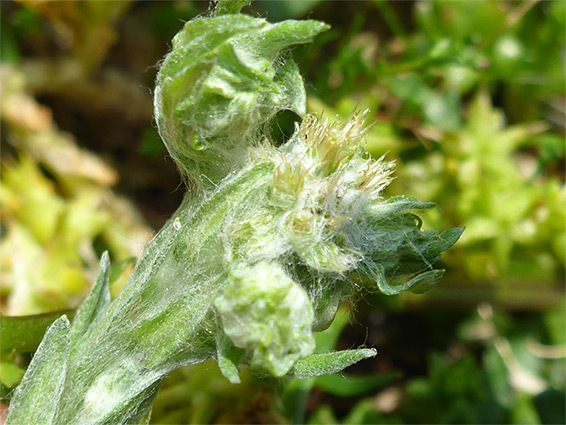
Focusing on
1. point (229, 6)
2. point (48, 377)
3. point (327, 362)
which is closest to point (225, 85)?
point (229, 6)

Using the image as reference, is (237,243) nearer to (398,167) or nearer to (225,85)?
(225,85)

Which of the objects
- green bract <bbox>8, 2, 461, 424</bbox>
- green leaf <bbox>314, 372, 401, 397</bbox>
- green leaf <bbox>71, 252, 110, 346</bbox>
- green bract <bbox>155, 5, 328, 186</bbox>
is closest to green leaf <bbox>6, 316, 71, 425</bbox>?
green bract <bbox>8, 2, 461, 424</bbox>

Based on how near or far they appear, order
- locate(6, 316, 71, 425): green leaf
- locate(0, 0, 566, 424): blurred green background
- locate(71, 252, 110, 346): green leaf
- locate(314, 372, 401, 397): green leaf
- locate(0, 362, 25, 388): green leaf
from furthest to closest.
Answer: locate(0, 0, 566, 424): blurred green background → locate(314, 372, 401, 397): green leaf → locate(0, 362, 25, 388): green leaf → locate(71, 252, 110, 346): green leaf → locate(6, 316, 71, 425): green leaf

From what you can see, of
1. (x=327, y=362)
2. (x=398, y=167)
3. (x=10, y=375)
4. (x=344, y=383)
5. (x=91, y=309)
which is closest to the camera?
(x=327, y=362)

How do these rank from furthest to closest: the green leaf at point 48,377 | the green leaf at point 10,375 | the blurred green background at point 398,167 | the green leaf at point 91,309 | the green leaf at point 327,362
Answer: the blurred green background at point 398,167, the green leaf at point 10,375, the green leaf at point 91,309, the green leaf at point 48,377, the green leaf at point 327,362

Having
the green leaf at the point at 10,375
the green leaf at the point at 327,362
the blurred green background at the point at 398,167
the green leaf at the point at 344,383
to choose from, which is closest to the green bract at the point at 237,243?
the green leaf at the point at 327,362

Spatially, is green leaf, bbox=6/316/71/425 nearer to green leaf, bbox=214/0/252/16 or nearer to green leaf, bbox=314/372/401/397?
green leaf, bbox=214/0/252/16

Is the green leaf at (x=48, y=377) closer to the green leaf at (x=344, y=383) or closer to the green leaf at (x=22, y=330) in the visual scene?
the green leaf at (x=22, y=330)

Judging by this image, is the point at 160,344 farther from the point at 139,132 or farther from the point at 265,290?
the point at 139,132
